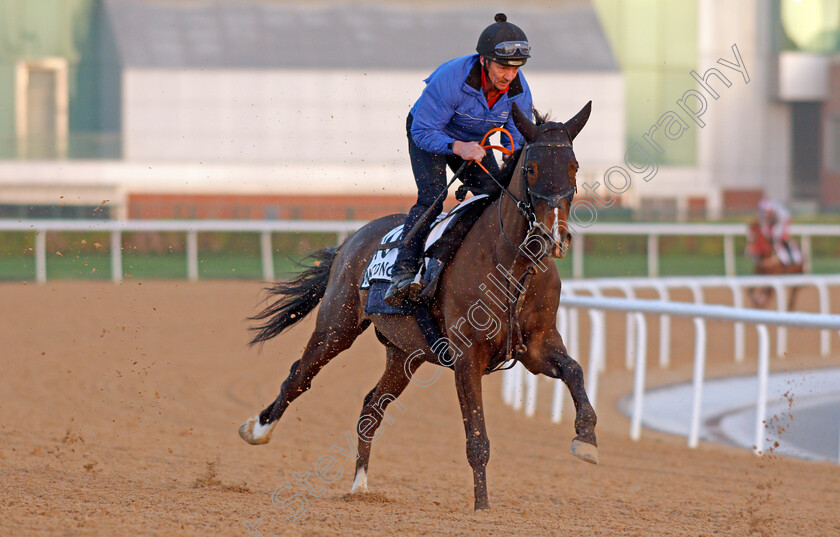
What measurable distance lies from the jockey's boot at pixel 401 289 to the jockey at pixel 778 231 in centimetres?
883

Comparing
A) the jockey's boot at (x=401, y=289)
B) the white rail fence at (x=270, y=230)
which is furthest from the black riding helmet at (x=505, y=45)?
the white rail fence at (x=270, y=230)

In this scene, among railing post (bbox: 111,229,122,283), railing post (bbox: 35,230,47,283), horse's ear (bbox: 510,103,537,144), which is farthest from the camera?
railing post (bbox: 35,230,47,283)

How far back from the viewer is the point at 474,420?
4020 mm

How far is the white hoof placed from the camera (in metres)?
4.64

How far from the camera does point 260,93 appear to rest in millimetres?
20375

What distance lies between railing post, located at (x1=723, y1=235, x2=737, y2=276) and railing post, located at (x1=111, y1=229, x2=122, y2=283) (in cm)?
786

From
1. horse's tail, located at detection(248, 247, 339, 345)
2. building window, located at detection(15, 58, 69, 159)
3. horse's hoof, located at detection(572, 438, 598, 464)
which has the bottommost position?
horse's hoof, located at detection(572, 438, 598, 464)

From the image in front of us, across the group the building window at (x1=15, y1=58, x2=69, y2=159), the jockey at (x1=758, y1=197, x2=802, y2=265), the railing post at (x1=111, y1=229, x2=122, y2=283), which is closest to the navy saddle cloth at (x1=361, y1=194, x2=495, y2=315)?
the jockey at (x1=758, y1=197, x2=802, y2=265)

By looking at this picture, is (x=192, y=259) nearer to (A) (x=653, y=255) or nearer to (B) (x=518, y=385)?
(A) (x=653, y=255)

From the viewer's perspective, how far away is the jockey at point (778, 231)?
12.3m

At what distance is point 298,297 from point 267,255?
30.3 ft

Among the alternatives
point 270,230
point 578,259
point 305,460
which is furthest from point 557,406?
point 270,230

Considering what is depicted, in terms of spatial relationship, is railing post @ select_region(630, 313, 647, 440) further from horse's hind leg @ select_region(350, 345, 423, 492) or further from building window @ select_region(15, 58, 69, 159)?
building window @ select_region(15, 58, 69, 159)

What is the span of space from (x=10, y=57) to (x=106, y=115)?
1.83 meters
